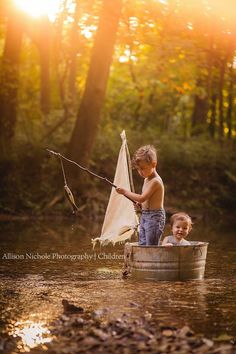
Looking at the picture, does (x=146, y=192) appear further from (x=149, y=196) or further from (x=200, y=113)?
(x=200, y=113)

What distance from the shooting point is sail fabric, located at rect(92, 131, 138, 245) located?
10156 mm

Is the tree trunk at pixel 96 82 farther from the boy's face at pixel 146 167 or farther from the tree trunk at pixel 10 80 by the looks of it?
the boy's face at pixel 146 167

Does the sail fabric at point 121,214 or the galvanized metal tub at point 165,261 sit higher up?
the sail fabric at point 121,214

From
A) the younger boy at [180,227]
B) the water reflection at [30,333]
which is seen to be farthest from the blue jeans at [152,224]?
the water reflection at [30,333]

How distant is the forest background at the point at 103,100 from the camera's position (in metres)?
19.6

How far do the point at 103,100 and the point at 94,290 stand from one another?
12185 mm

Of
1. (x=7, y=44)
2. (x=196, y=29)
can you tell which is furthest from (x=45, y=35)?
(x=196, y=29)

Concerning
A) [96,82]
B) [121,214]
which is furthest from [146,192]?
[96,82]

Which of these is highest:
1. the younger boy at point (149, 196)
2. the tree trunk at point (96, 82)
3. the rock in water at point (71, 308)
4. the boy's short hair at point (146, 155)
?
the tree trunk at point (96, 82)

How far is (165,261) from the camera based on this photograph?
29.8 feet

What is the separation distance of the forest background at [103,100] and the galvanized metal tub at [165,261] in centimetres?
982

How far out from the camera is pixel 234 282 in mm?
9172

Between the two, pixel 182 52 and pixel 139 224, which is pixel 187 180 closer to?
pixel 182 52

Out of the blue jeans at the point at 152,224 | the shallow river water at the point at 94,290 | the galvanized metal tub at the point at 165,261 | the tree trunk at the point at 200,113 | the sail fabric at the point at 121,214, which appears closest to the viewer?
the shallow river water at the point at 94,290
